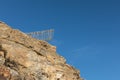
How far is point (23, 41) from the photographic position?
82.1 m

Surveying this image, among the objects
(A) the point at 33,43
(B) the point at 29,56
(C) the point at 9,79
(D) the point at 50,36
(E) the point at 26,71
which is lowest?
(C) the point at 9,79

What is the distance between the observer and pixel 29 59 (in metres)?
78.0

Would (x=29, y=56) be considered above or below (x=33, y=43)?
below

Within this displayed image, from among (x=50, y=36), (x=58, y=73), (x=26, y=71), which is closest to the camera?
(x=26, y=71)

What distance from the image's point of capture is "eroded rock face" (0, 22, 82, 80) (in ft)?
238

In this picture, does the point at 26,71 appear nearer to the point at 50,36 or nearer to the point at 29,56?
the point at 29,56

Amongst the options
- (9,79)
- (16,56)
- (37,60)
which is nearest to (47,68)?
(37,60)

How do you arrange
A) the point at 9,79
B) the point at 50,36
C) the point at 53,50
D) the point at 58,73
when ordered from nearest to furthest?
the point at 9,79 → the point at 58,73 → the point at 53,50 → the point at 50,36

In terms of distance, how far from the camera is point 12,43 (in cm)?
7756

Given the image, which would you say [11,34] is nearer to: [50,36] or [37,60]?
[37,60]

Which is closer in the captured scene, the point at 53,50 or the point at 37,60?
the point at 37,60

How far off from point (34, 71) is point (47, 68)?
397 cm

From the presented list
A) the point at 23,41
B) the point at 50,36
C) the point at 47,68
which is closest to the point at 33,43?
the point at 23,41

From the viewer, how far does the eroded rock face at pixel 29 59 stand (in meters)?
72.7
